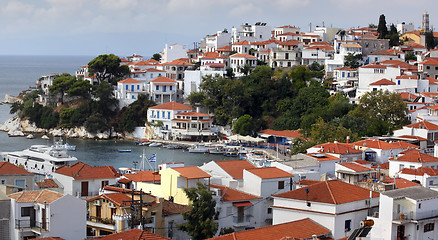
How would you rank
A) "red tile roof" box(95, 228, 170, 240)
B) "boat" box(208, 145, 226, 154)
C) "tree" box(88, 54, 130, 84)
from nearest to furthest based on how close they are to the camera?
"red tile roof" box(95, 228, 170, 240)
"boat" box(208, 145, 226, 154)
"tree" box(88, 54, 130, 84)

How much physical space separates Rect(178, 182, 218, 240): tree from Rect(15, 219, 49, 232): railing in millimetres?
3262

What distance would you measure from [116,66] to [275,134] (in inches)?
639

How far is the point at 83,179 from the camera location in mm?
20672

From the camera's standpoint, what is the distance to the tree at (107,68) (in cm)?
5712

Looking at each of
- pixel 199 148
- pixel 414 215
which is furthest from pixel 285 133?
pixel 414 215

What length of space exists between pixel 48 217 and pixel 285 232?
195 inches

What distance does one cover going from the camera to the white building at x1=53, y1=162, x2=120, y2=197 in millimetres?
20594

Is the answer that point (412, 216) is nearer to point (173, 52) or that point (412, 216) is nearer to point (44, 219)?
point (44, 219)

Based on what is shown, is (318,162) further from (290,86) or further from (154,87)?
(154,87)

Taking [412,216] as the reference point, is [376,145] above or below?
below

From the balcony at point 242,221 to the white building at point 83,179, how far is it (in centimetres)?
397

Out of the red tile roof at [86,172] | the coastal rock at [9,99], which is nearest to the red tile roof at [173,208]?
the red tile roof at [86,172]

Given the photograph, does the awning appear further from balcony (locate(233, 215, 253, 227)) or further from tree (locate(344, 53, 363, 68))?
tree (locate(344, 53, 363, 68))

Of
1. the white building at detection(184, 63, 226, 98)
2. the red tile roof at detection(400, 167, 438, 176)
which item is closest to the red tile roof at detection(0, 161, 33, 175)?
the red tile roof at detection(400, 167, 438, 176)
